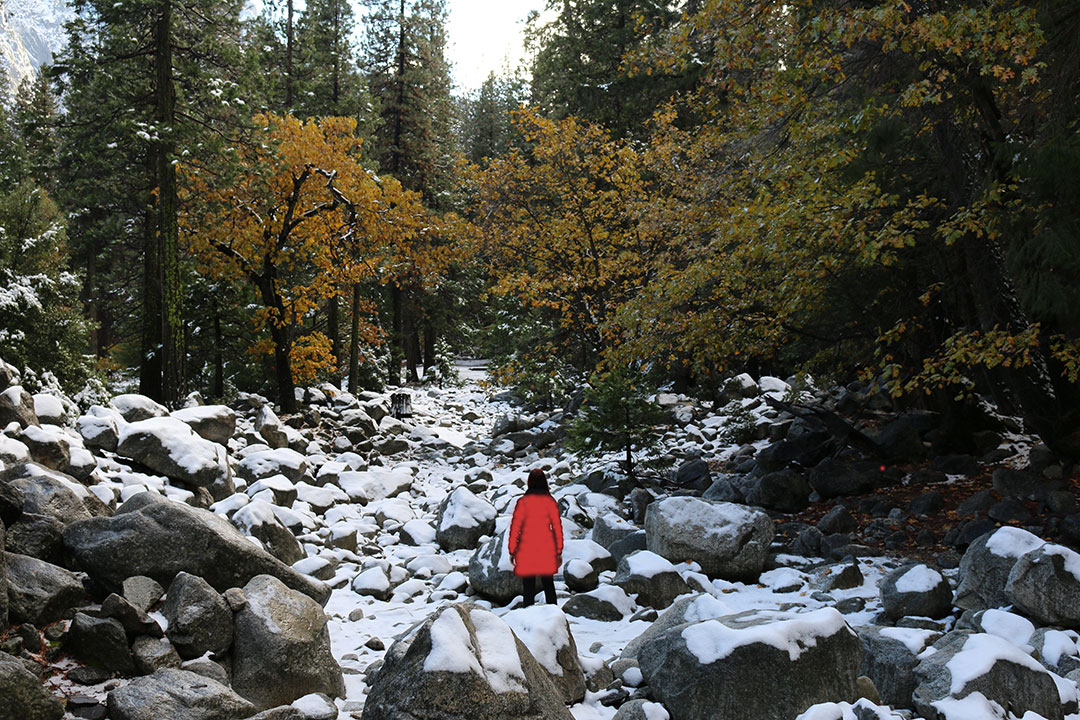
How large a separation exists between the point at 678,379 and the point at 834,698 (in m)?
14.6

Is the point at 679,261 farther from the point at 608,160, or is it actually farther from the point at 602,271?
the point at 608,160

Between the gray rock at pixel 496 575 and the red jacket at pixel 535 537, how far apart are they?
1.89 feet

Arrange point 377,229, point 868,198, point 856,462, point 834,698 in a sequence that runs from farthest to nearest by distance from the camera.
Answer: point 377,229 < point 856,462 < point 868,198 < point 834,698

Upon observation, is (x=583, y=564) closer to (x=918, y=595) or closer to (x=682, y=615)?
(x=682, y=615)

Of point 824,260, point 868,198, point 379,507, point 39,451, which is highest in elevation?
point 868,198

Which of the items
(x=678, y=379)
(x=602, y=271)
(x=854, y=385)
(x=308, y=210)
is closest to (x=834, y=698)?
(x=602, y=271)

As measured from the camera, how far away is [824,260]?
7988 mm

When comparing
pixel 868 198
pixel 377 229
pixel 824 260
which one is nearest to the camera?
pixel 868 198

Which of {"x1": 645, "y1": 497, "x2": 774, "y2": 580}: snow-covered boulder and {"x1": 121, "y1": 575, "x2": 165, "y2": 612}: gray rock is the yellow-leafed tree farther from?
{"x1": 645, "y1": 497, "x2": 774, "y2": 580}: snow-covered boulder

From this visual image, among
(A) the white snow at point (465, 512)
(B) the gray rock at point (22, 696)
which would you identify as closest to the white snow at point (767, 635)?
(B) the gray rock at point (22, 696)

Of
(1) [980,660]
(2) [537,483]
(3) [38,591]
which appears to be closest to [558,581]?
(2) [537,483]

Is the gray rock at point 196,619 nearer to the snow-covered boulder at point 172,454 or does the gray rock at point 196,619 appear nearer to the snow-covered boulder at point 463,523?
the snow-covered boulder at point 463,523

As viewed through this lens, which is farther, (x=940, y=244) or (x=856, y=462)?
(x=856, y=462)

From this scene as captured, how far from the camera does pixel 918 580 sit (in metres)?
6.60
